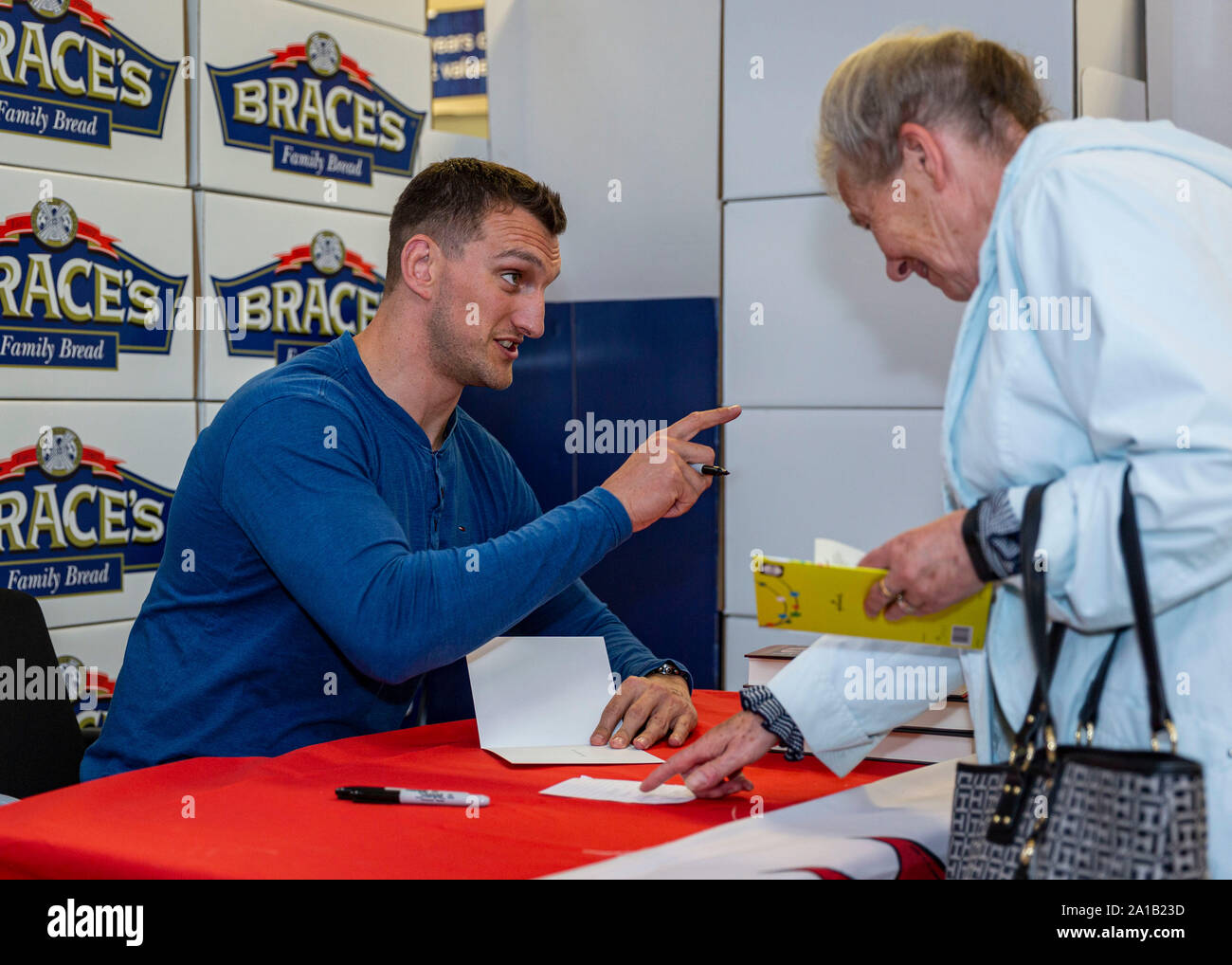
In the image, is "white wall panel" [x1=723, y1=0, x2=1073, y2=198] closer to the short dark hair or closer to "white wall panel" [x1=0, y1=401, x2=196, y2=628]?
the short dark hair

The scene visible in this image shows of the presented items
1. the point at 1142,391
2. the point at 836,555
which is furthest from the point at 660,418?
the point at 1142,391

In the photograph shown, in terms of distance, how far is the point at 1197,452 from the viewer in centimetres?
104

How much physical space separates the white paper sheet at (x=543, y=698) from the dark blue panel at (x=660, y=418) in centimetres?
112

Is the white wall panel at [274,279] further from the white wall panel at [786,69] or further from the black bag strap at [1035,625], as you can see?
the black bag strap at [1035,625]

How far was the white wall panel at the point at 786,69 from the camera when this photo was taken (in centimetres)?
272

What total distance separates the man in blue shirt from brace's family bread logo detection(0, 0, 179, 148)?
849mm

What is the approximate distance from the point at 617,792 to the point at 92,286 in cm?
174

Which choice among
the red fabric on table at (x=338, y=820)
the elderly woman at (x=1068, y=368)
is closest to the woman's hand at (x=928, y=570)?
the elderly woman at (x=1068, y=368)

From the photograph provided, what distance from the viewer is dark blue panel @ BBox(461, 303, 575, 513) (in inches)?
127

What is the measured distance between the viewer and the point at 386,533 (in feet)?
5.42

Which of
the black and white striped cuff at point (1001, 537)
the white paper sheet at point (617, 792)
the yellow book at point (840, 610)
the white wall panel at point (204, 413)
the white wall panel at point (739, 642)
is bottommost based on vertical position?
the white wall panel at point (739, 642)

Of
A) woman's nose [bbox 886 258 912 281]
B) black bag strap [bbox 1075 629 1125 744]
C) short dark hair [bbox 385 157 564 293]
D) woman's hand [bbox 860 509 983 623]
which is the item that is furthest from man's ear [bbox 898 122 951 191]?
short dark hair [bbox 385 157 564 293]

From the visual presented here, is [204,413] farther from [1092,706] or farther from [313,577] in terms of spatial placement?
[1092,706]
